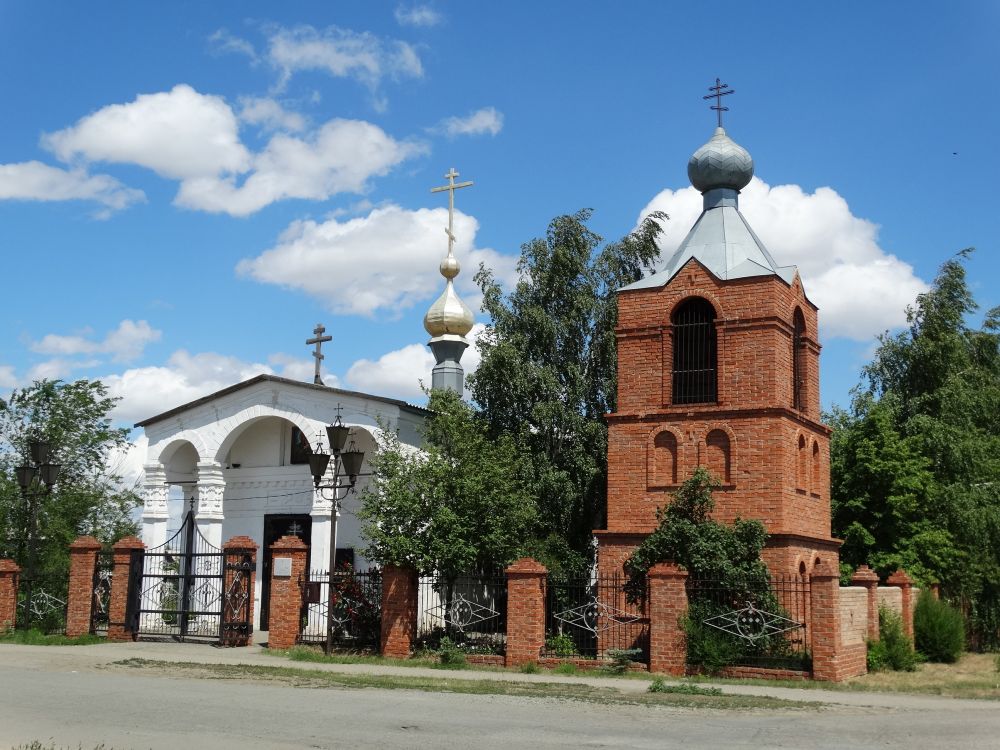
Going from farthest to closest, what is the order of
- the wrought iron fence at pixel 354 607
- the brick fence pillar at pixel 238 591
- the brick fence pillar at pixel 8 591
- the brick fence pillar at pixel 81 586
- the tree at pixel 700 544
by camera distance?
the brick fence pillar at pixel 8 591 < the brick fence pillar at pixel 81 586 < the brick fence pillar at pixel 238 591 < the wrought iron fence at pixel 354 607 < the tree at pixel 700 544

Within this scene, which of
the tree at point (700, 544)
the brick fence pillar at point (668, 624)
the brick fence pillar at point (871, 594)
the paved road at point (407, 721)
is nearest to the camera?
the paved road at point (407, 721)

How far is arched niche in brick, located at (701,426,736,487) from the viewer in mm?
19484

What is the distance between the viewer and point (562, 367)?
25.4 meters

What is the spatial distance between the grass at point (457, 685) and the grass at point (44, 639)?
3.81 metres

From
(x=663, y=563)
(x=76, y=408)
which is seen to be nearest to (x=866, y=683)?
(x=663, y=563)

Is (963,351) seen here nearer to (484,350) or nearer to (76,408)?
(484,350)

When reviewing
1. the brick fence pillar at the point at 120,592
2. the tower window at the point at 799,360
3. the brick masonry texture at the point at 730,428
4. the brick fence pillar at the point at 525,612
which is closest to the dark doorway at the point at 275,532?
the brick fence pillar at the point at 120,592

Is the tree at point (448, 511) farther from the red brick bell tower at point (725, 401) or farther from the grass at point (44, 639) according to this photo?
the grass at point (44, 639)

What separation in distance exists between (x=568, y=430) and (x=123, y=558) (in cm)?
1001

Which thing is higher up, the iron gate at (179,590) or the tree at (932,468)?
the tree at (932,468)

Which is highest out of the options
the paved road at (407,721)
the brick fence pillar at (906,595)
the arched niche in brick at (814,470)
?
the arched niche in brick at (814,470)

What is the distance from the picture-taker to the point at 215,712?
38.3 ft

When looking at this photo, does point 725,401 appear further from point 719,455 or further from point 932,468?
point 932,468

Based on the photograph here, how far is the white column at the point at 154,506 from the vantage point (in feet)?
84.7
